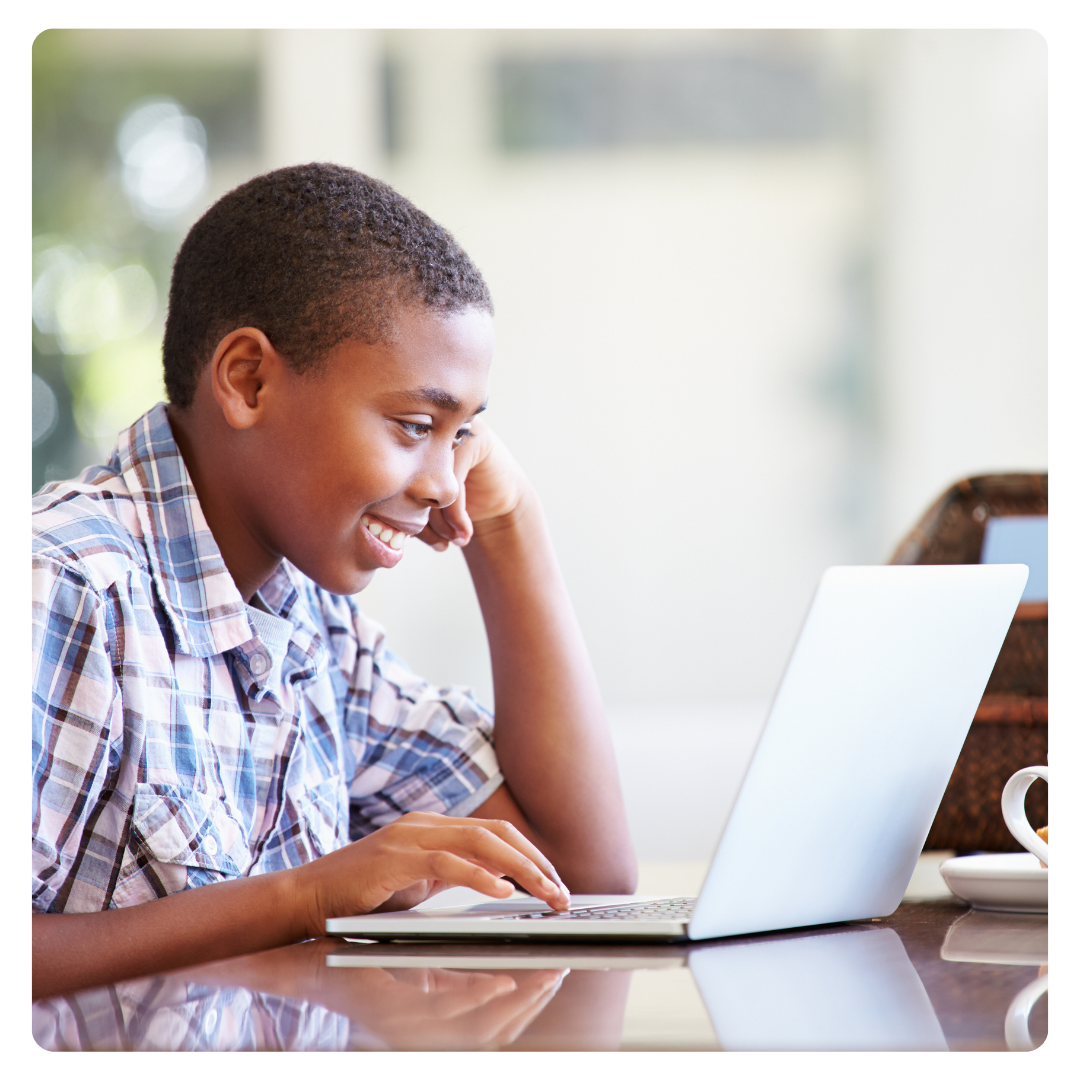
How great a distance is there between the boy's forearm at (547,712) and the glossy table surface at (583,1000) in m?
0.42

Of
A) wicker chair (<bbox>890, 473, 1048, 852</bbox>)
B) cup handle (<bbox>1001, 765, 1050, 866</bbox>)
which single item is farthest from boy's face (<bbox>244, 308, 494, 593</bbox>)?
wicker chair (<bbox>890, 473, 1048, 852</bbox>)

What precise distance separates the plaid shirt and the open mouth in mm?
94

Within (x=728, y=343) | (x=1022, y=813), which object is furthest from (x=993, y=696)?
(x=728, y=343)

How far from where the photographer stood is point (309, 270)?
78 centimetres

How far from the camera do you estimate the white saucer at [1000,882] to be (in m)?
0.67

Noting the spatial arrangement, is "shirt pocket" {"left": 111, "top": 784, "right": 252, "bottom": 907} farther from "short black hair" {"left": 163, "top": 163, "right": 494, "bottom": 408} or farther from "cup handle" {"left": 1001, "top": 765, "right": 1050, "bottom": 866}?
"cup handle" {"left": 1001, "top": 765, "right": 1050, "bottom": 866}

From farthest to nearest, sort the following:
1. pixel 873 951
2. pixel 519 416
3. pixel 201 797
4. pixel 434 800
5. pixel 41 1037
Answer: pixel 519 416 → pixel 434 800 → pixel 201 797 → pixel 873 951 → pixel 41 1037

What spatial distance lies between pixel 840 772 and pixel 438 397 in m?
0.34

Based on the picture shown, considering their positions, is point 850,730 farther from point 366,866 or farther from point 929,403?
point 929,403

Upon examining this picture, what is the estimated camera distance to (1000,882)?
2.25 feet

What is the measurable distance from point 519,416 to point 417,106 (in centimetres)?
70

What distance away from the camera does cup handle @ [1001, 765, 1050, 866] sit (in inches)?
25.1
